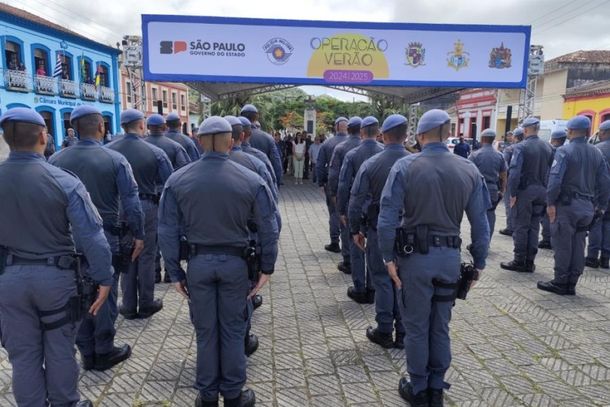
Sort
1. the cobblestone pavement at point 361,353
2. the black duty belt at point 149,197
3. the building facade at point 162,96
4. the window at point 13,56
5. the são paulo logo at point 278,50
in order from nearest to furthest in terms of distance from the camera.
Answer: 1. the cobblestone pavement at point 361,353
2. the black duty belt at point 149,197
3. the são paulo logo at point 278,50
4. the window at point 13,56
5. the building facade at point 162,96

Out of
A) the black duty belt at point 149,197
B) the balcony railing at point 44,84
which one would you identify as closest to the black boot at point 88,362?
the black duty belt at point 149,197

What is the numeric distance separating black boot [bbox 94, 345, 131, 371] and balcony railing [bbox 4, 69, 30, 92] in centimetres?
2362

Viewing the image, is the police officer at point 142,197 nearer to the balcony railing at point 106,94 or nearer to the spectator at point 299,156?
the spectator at point 299,156

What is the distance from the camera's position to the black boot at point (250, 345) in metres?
3.98

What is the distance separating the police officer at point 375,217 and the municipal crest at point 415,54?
8.10 m

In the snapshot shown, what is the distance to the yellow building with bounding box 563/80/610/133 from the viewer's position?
2714 cm

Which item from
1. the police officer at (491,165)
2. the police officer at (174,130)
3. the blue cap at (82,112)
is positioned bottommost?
the police officer at (491,165)

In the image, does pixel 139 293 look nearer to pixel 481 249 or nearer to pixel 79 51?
pixel 481 249

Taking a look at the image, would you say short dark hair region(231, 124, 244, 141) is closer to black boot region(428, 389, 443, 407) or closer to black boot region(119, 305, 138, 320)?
black boot region(119, 305, 138, 320)

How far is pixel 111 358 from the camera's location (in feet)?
12.3

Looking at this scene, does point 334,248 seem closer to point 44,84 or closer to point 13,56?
point 13,56

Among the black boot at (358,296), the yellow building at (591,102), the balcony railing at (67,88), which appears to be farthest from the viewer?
the yellow building at (591,102)

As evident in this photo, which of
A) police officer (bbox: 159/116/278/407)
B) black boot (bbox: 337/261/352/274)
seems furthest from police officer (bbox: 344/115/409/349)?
black boot (bbox: 337/261/352/274)

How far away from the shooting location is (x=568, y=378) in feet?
11.8
